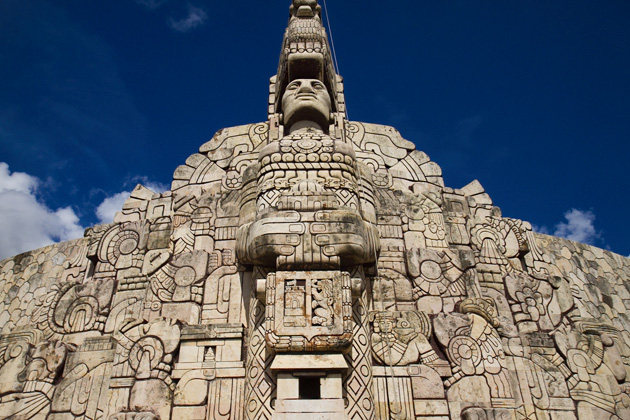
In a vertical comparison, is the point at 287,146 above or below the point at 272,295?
above

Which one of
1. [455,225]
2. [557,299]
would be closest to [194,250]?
[455,225]

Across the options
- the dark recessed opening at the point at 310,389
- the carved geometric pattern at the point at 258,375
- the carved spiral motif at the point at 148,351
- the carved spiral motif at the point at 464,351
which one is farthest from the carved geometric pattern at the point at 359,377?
the carved spiral motif at the point at 148,351

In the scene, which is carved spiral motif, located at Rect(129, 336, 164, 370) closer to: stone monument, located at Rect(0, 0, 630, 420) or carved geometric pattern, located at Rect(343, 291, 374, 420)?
stone monument, located at Rect(0, 0, 630, 420)

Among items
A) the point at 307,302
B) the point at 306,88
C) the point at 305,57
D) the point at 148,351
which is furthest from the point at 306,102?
the point at 148,351

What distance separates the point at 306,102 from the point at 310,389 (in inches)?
138

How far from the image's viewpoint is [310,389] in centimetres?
428

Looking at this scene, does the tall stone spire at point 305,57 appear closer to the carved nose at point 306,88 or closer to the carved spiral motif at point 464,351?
the carved nose at point 306,88

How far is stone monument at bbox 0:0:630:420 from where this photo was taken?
440 centimetres

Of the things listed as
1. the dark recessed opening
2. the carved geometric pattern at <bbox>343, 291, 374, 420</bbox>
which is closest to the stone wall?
the carved geometric pattern at <bbox>343, 291, 374, 420</bbox>

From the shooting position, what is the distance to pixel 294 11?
769 centimetres

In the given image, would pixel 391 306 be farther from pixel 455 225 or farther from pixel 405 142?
pixel 405 142

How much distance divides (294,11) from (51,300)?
572 centimetres

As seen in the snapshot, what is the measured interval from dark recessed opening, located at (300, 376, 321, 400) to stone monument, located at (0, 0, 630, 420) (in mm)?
18

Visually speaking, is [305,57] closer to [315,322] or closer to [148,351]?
[315,322]
